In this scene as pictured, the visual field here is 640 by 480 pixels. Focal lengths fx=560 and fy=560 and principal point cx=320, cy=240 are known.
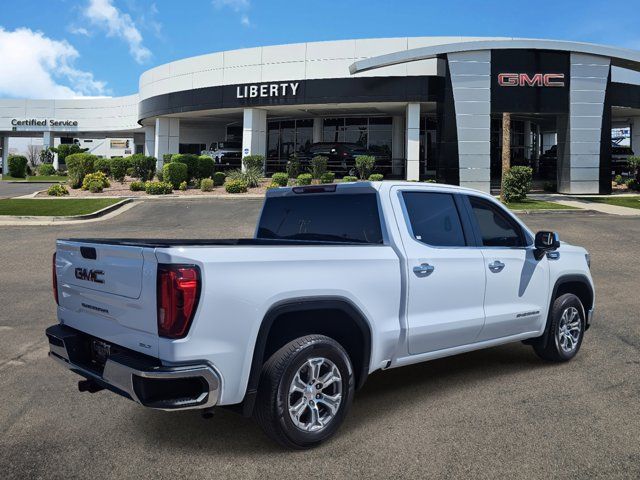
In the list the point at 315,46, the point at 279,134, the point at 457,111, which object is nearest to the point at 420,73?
the point at 457,111

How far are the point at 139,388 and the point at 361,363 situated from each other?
1555mm

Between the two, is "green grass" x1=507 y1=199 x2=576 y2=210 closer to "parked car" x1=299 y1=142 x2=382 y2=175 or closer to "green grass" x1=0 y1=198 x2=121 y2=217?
"parked car" x1=299 y1=142 x2=382 y2=175

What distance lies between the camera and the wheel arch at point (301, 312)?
338 cm

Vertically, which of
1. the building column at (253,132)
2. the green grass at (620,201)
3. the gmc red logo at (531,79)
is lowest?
the green grass at (620,201)

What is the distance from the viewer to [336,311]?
3832mm

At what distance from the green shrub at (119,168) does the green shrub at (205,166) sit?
16.1ft

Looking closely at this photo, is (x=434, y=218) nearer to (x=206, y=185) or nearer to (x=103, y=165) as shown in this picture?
(x=206, y=185)

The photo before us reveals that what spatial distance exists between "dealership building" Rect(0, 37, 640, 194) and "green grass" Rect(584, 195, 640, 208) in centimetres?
248

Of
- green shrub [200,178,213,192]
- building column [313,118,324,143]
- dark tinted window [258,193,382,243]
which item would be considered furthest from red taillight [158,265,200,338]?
building column [313,118,324,143]

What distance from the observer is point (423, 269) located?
4254 millimetres

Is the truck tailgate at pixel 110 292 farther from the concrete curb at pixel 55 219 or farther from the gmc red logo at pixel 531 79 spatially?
the gmc red logo at pixel 531 79

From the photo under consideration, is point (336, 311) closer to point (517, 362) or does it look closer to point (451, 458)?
point (451, 458)

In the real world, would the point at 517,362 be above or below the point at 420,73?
below

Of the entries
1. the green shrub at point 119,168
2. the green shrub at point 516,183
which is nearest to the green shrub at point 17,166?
the green shrub at point 119,168
